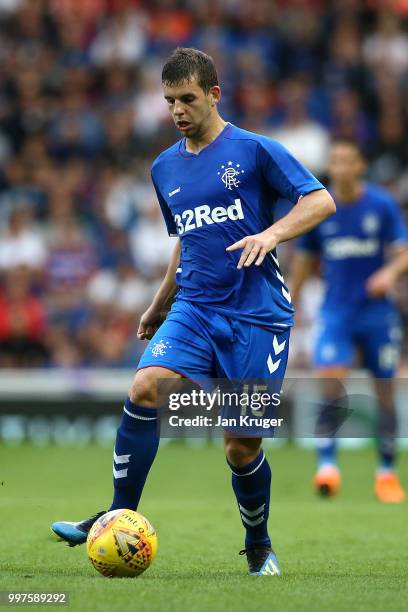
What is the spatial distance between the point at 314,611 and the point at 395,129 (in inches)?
518

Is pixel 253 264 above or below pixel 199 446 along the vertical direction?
above

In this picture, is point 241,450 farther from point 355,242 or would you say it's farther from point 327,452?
point 355,242

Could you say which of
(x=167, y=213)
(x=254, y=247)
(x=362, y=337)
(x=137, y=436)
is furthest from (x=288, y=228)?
(x=362, y=337)

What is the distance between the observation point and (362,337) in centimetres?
1059

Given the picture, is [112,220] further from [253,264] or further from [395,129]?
[253,264]

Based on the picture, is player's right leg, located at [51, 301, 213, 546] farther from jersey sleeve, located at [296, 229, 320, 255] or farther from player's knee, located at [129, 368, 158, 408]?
jersey sleeve, located at [296, 229, 320, 255]

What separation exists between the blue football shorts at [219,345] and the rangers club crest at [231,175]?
0.61 m

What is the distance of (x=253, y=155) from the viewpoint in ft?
19.4

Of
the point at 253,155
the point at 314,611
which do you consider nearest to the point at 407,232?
the point at 253,155

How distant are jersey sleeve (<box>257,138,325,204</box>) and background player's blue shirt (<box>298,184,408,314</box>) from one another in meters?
4.52

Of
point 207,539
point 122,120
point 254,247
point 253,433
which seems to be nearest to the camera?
point 254,247

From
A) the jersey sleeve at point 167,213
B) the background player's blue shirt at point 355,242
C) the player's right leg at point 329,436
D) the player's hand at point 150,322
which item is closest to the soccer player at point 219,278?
the jersey sleeve at point 167,213

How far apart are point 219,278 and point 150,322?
617 millimetres

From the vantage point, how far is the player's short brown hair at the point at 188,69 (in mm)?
5746
